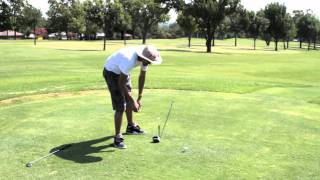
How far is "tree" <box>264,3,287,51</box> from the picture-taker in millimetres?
98875

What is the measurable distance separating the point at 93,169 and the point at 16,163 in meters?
1.22

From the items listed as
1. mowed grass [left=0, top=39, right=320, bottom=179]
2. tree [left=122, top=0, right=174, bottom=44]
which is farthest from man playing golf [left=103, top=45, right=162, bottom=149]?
tree [left=122, top=0, right=174, bottom=44]

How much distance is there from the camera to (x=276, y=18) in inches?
3915

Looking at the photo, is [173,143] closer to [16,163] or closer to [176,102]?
[16,163]

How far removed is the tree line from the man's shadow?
54.7m

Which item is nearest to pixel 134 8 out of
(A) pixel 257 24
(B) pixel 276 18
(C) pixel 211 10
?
(A) pixel 257 24

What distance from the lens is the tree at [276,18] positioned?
9888 cm

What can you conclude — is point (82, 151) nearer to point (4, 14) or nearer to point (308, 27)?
point (308, 27)

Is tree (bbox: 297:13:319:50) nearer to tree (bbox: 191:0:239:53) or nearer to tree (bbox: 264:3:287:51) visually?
tree (bbox: 264:3:287:51)

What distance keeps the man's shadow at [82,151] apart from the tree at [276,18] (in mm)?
94252

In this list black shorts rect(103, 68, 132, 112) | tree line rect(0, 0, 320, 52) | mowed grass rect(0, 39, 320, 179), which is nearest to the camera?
mowed grass rect(0, 39, 320, 179)

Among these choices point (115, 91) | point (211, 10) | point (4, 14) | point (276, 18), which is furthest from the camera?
point (4, 14)

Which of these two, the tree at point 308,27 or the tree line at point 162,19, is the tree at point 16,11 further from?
the tree at point 308,27

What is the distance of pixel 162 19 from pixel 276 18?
22985mm
